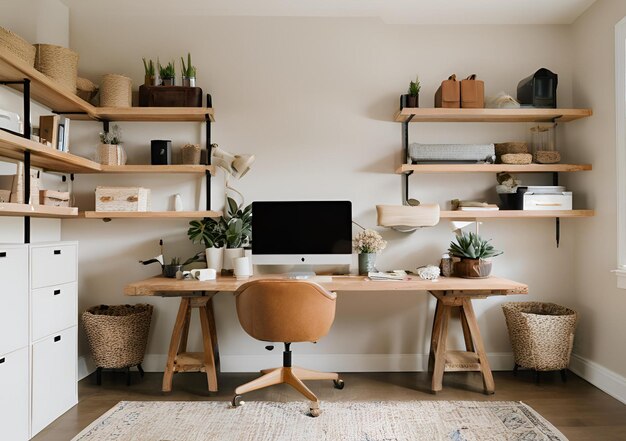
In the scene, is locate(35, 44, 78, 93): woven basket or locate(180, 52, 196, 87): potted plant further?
locate(180, 52, 196, 87): potted plant

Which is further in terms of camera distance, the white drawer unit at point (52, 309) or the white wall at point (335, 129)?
the white wall at point (335, 129)

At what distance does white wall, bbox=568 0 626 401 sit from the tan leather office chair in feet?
6.00

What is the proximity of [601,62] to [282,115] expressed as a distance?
7.18ft

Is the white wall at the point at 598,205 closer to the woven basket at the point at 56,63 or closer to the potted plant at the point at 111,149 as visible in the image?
the potted plant at the point at 111,149

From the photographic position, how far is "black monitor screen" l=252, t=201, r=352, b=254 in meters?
3.18

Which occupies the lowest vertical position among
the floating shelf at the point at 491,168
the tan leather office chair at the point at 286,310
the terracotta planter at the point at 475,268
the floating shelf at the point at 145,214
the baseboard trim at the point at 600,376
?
the baseboard trim at the point at 600,376

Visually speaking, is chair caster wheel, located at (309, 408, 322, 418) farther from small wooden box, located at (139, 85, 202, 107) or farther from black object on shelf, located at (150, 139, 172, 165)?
small wooden box, located at (139, 85, 202, 107)

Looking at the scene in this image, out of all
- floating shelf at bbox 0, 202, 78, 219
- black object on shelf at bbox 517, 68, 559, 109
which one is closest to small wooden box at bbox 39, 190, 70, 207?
floating shelf at bbox 0, 202, 78, 219

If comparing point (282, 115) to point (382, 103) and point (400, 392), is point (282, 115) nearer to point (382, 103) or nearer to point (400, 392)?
point (382, 103)

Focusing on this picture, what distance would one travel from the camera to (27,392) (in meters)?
2.37

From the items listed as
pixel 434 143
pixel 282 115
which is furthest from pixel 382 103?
pixel 282 115

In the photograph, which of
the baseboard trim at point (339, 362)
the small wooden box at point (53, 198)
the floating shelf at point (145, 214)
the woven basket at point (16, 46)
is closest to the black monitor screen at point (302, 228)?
the floating shelf at point (145, 214)

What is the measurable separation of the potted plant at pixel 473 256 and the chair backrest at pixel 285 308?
100cm

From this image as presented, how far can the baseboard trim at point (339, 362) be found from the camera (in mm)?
3398
